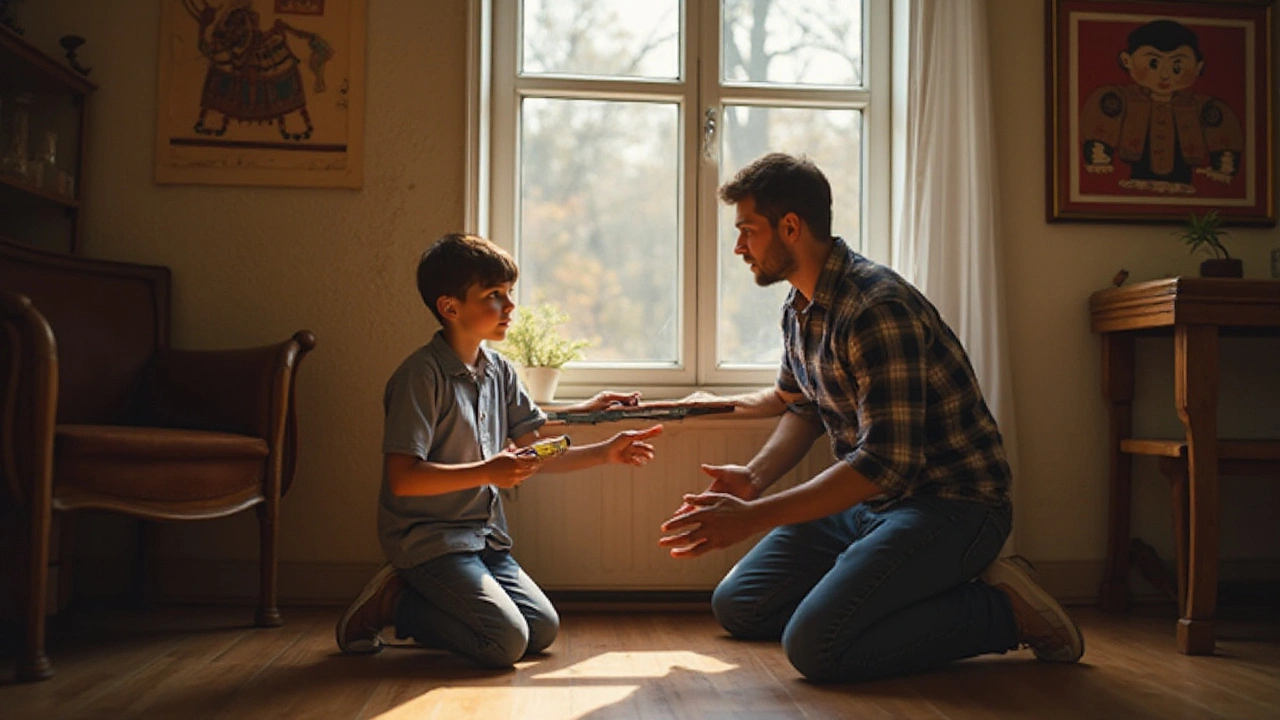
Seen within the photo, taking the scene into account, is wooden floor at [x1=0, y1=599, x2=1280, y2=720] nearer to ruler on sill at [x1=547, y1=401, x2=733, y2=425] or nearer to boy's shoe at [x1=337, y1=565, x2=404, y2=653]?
boy's shoe at [x1=337, y1=565, x2=404, y2=653]

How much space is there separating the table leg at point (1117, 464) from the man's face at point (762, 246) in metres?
1.24

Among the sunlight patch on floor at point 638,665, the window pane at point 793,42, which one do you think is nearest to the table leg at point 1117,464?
the window pane at point 793,42

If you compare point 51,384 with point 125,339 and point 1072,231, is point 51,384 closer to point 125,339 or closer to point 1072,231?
point 125,339

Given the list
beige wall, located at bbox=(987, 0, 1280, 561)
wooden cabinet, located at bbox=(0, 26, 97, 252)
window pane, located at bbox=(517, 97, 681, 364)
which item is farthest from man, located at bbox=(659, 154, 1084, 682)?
wooden cabinet, located at bbox=(0, 26, 97, 252)

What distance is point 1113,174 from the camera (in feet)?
10.2

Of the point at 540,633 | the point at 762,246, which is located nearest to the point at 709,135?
the point at 762,246

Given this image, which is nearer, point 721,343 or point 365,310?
point 365,310

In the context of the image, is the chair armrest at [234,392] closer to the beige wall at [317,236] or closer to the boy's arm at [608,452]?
the beige wall at [317,236]

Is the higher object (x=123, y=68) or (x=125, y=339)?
(x=123, y=68)

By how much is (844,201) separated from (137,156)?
209 centimetres

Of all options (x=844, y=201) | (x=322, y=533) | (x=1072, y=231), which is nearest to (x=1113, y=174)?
(x=1072, y=231)

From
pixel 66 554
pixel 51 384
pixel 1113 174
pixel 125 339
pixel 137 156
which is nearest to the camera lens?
pixel 51 384

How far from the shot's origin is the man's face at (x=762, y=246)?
2301 mm

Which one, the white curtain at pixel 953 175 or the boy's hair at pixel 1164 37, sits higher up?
the boy's hair at pixel 1164 37
